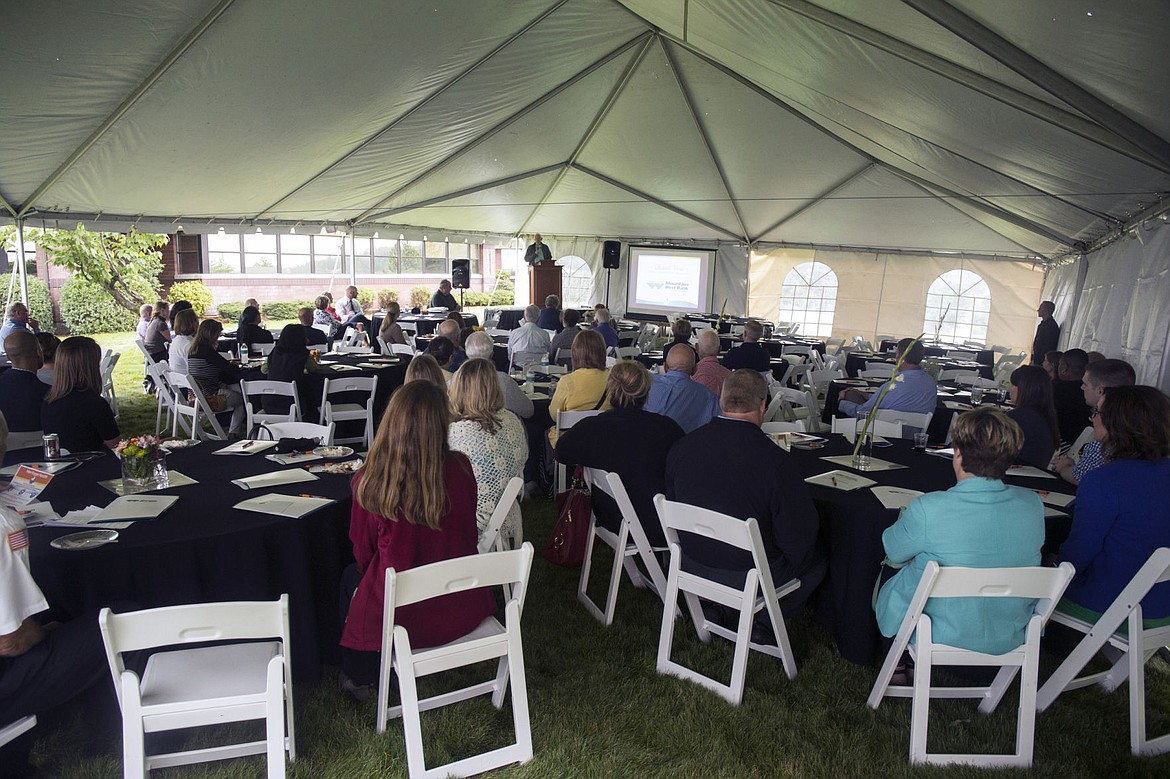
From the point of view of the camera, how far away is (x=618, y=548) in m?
3.63

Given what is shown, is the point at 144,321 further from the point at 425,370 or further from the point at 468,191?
the point at 425,370

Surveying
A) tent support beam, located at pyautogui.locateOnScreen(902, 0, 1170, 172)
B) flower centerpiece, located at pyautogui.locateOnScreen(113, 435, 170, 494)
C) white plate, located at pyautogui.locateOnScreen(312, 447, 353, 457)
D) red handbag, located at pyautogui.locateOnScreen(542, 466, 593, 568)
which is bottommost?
red handbag, located at pyautogui.locateOnScreen(542, 466, 593, 568)

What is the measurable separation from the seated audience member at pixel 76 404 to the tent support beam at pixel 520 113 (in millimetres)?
7769

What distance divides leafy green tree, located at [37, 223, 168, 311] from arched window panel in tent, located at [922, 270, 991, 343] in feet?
58.9

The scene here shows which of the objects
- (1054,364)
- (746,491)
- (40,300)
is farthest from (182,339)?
(40,300)

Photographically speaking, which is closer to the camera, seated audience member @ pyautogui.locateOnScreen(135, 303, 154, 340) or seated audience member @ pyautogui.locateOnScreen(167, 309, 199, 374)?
seated audience member @ pyautogui.locateOnScreen(167, 309, 199, 374)

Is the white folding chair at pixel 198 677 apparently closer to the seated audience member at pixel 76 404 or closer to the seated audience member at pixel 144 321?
the seated audience member at pixel 76 404

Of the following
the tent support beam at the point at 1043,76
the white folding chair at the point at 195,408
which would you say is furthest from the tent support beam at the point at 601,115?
the white folding chair at the point at 195,408

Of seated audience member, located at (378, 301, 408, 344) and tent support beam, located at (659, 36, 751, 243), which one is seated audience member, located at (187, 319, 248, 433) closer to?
seated audience member, located at (378, 301, 408, 344)

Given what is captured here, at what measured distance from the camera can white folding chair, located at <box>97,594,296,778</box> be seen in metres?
1.97

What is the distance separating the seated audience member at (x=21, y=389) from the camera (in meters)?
4.38

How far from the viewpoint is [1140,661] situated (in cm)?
275

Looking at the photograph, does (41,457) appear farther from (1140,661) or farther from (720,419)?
(1140,661)

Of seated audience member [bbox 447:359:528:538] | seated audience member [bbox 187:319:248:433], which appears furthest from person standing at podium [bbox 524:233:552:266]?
seated audience member [bbox 447:359:528:538]
